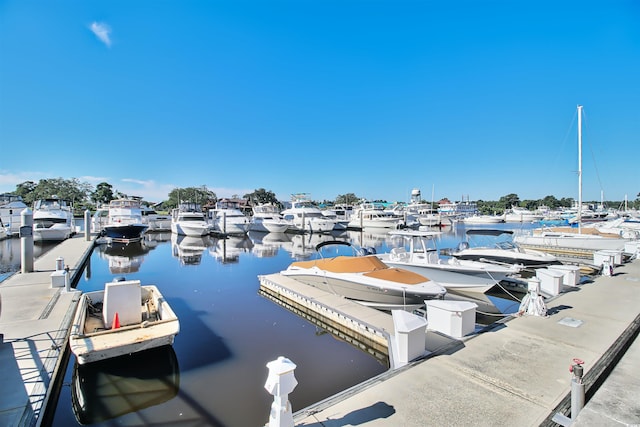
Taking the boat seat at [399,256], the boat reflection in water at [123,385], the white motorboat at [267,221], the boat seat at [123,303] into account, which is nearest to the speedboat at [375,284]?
the boat seat at [399,256]

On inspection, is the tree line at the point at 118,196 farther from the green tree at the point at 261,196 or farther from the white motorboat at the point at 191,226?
the white motorboat at the point at 191,226

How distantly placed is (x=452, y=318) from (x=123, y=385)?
6413mm

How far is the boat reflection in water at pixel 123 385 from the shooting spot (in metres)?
5.45

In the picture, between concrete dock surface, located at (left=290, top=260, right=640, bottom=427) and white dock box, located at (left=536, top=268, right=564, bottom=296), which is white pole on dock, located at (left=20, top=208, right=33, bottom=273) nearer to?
concrete dock surface, located at (left=290, top=260, right=640, bottom=427)

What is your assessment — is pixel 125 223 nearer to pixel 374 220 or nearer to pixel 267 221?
pixel 267 221

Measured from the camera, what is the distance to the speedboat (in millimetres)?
9406

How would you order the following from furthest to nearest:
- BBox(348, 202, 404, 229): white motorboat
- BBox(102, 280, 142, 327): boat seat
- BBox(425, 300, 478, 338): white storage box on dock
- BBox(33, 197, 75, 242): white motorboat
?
BBox(348, 202, 404, 229): white motorboat < BBox(33, 197, 75, 242): white motorboat < BBox(102, 280, 142, 327): boat seat < BBox(425, 300, 478, 338): white storage box on dock

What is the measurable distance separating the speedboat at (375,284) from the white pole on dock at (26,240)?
11896mm

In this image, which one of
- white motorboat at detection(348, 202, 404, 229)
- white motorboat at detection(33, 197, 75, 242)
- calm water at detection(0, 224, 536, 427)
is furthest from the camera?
white motorboat at detection(348, 202, 404, 229)

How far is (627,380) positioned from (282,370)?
15.9ft

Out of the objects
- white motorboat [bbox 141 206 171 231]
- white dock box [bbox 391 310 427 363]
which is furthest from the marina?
white motorboat [bbox 141 206 171 231]

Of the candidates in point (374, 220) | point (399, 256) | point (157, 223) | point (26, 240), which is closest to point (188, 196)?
point (157, 223)

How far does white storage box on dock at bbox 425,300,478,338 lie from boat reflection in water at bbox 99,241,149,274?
18.2 meters

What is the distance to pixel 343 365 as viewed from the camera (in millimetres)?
7098
